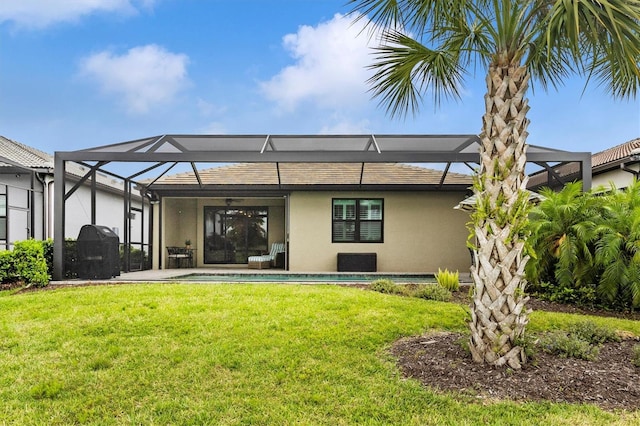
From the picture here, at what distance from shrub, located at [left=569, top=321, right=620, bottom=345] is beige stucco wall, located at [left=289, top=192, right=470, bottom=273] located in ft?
32.4

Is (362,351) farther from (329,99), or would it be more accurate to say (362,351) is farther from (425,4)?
(329,99)

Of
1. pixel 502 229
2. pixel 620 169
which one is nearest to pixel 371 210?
pixel 620 169

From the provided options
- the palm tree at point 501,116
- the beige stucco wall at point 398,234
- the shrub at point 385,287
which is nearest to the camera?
the palm tree at point 501,116

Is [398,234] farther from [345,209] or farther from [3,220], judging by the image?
[3,220]

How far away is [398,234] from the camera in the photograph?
1545 centimetres

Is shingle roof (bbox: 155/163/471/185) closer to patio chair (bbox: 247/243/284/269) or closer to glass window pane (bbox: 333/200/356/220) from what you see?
glass window pane (bbox: 333/200/356/220)

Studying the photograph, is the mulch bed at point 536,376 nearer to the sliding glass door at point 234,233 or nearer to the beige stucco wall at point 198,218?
the beige stucco wall at point 198,218

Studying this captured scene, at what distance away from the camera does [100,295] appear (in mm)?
7832

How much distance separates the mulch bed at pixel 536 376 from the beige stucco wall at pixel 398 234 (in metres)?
10.4

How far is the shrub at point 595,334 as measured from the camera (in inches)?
209

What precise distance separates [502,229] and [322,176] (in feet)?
38.0

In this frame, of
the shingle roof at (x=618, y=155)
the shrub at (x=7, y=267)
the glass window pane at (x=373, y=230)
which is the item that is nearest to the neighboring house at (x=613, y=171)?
the shingle roof at (x=618, y=155)

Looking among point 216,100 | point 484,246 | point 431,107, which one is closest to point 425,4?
point 431,107

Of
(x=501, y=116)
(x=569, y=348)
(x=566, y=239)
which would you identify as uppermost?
(x=501, y=116)
